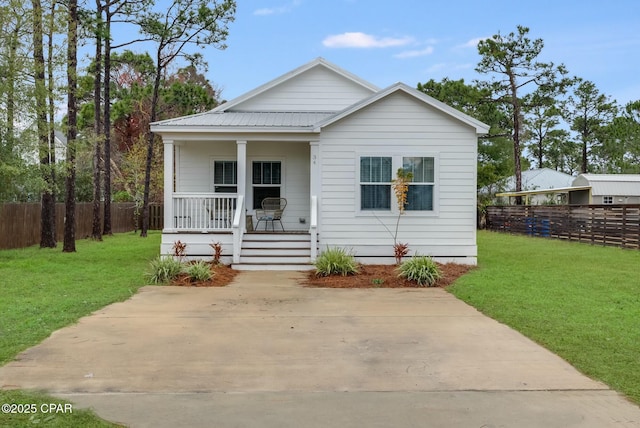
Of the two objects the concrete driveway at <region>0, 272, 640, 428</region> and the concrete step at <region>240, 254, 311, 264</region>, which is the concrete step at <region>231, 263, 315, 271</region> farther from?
the concrete driveway at <region>0, 272, 640, 428</region>

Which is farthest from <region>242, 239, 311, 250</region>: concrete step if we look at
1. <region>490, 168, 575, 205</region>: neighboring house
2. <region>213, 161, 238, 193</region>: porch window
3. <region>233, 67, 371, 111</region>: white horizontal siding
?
<region>490, 168, 575, 205</region>: neighboring house

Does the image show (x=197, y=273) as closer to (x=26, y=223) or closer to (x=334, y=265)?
(x=334, y=265)

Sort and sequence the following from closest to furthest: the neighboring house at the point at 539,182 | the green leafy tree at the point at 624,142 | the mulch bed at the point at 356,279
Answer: the mulch bed at the point at 356,279 < the green leafy tree at the point at 624,142 < the neighboring house at the point at 539,182

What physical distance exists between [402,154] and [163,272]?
6140 mm

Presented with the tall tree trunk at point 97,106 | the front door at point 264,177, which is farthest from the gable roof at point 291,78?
the tall tree trunk at point 97,106

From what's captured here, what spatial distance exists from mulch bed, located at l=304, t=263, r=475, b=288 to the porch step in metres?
0.67

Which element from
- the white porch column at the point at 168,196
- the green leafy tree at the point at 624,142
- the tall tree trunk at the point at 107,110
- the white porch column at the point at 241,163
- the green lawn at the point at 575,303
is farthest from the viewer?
the green leafy tree at the point at 624,142

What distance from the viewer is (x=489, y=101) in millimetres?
33531

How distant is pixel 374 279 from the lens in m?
10.7

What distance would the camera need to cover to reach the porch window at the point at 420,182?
41.5 feet

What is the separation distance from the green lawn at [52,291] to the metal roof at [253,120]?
148 inches

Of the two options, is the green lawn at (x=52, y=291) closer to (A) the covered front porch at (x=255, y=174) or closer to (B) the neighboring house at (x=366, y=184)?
(B) the neighboring house at (x=366, y=184)

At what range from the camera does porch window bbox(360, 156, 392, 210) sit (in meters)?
12.7

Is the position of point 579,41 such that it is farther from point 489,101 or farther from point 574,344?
point 489,101
